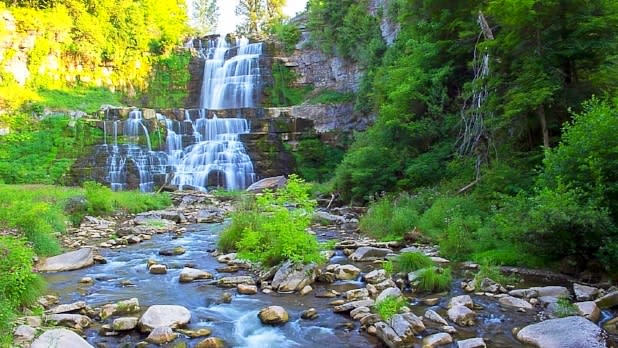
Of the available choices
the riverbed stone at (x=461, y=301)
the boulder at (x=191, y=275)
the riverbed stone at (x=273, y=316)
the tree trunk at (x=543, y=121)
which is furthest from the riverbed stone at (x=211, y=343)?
the tree trunk at (x=543, y=121)

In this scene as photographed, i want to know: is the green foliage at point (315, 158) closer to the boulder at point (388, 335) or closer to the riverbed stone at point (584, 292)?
the riverbed stone at point (584, 292)

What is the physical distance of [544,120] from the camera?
980 centimetres

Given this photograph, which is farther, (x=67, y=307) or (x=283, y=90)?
(x=283, y=90)

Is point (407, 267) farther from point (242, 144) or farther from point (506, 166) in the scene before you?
point (242, 144)

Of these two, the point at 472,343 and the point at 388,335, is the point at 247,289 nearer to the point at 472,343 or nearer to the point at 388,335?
the point at 388,335

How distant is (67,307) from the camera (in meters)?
6.70

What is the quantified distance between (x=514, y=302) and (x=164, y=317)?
4.78m

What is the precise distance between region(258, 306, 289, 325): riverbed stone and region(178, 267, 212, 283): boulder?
2465mm

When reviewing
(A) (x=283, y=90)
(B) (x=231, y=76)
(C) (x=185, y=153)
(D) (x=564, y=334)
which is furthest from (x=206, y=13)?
(D) (x=564, y=334)

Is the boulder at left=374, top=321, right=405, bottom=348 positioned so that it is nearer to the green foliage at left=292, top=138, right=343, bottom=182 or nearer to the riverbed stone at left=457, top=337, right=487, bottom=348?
the riverbed stone at left=457, top=337, right=487, bottom=348

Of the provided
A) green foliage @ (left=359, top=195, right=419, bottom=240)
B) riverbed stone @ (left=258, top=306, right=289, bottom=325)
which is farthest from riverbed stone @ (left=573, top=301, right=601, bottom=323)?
green foliage @ (left=359, top=195, right=419, bottom=240)

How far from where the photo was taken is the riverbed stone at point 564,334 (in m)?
5.11

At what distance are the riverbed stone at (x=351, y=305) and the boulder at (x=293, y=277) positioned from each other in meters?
1.14

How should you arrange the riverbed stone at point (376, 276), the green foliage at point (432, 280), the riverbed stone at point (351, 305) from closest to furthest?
the riverbed stone at point (351, 305), the green foliage at point (432, 280), the riverbed stone at point (376, 276)
